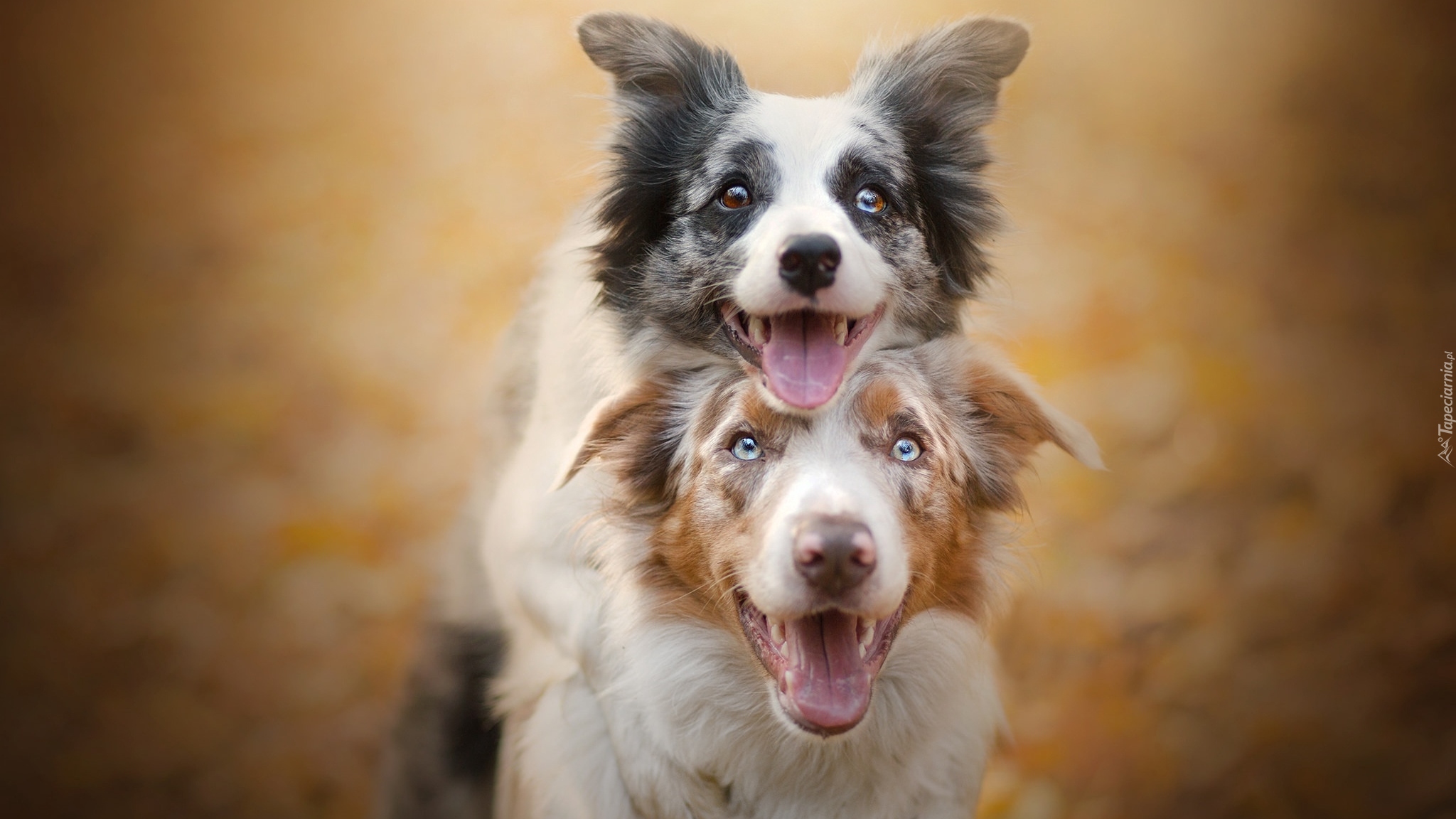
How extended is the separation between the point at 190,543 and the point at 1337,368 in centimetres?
292

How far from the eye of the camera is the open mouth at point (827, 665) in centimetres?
180

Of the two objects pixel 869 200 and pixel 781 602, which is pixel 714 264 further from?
pixel 781 602

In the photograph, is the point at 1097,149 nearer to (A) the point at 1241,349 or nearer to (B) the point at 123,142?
(A) the point at 1241,349

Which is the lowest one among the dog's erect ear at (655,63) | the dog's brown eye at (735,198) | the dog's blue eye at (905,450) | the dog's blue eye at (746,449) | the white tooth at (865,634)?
the white tooth at (865,634)

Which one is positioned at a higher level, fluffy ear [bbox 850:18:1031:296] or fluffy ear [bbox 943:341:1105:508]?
fluffy ear [bbox 850:18:1031:296]

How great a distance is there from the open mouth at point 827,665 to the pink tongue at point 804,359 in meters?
0.36

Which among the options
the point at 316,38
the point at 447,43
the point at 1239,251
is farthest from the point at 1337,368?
the point at 316,38

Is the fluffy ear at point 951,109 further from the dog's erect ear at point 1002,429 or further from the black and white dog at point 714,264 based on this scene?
the dog's erect ear at point 1002,429

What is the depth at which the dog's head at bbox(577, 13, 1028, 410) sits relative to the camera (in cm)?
189

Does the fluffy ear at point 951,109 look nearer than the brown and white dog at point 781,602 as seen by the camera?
No

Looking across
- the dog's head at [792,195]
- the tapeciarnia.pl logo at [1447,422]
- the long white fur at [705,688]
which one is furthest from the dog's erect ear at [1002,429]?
the tapeciarnia.pl logo at [1447,422]

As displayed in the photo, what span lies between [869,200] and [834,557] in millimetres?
721

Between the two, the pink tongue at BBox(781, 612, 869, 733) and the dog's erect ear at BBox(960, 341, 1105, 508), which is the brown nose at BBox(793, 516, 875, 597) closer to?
the pink tongue at BBox(781, 612, 869, 733)

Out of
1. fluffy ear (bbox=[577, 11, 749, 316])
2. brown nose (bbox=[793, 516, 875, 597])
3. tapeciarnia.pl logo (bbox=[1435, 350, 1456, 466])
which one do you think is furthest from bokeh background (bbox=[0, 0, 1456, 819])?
brown nose (bbox=[793, 516, 875, 597])
